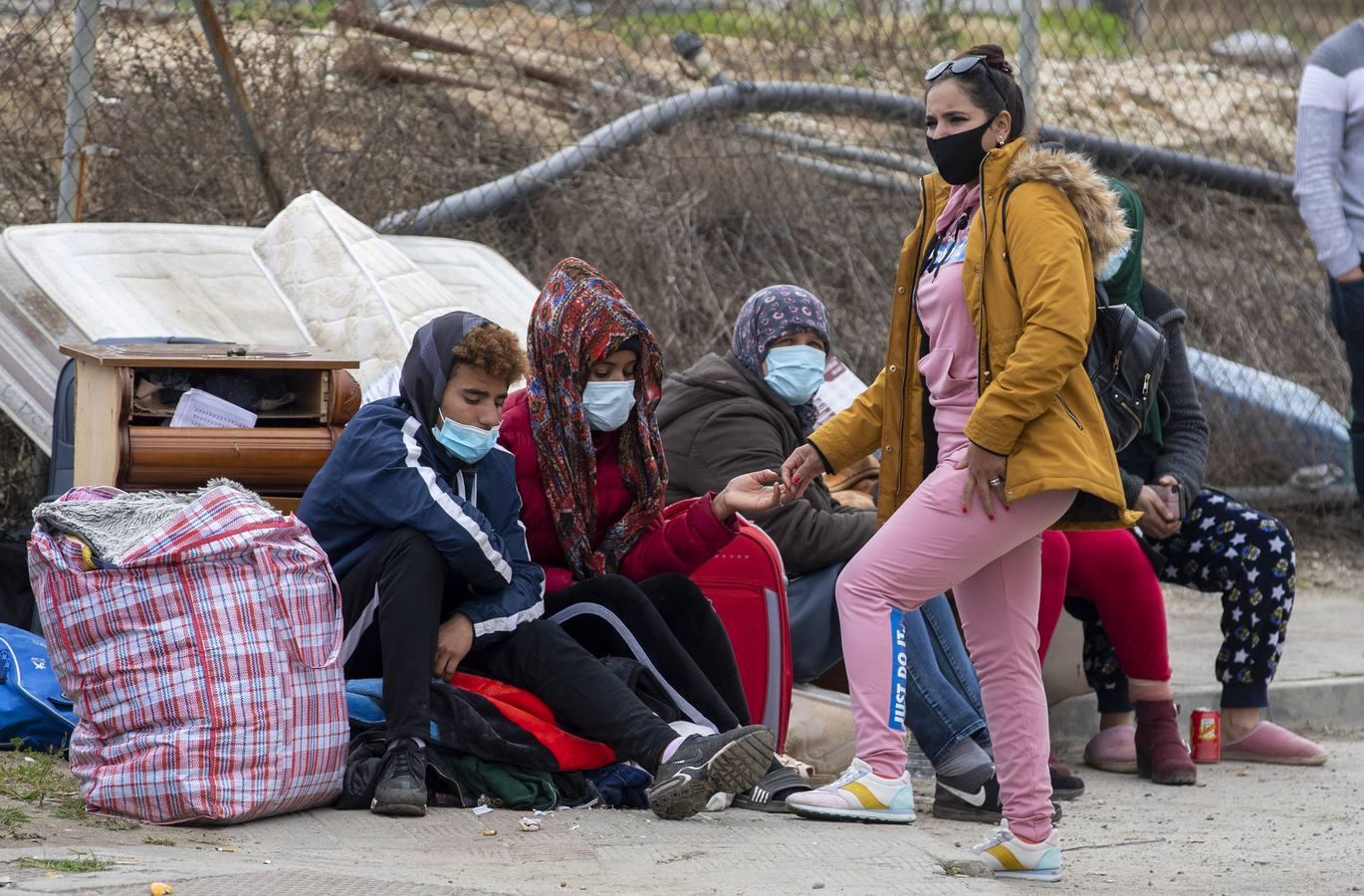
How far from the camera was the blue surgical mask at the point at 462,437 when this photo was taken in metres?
3.90

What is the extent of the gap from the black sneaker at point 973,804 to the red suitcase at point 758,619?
438 millimetres

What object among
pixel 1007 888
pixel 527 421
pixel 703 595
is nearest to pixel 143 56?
pixel 527 421

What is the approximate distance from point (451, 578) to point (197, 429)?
90 centimetres

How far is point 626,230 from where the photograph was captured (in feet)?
24.5

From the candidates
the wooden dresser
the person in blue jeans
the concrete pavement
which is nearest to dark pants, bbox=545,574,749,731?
the concrete pavement

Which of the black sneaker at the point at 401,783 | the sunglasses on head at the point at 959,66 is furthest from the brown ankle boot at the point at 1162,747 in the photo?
the black sneaker at the point at 401,783

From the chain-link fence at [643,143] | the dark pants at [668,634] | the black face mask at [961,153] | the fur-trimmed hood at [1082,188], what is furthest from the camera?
the chain-link fence at [643,143]

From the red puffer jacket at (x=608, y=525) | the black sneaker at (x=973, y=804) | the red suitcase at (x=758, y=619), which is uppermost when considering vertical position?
the red puffer jacket at (x=608, y=525)

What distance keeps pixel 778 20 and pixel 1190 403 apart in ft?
12.8

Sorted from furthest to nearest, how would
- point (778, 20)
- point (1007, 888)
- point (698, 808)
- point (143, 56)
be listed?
point (778, 20)
point (143, 56)
point (698, 808)
point (1007, 888)

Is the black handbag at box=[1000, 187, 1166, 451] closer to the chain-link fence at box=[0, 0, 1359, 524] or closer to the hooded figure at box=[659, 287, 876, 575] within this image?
the hooded figure at box=[659, 287, 876, 575]

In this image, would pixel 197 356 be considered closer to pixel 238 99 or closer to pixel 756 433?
pixel 756 433

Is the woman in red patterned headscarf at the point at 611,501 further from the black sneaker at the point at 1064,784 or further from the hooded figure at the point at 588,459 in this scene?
the black sneaker at the point at 1064,784

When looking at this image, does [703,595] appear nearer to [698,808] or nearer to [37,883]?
[698,808]
